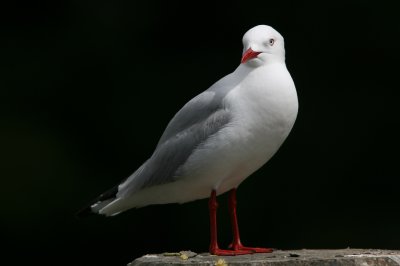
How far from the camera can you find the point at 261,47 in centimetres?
410

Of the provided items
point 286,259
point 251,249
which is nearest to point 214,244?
point 251,249

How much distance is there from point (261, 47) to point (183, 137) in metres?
0.52

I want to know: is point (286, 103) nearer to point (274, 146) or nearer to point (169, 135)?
point (274, 146)

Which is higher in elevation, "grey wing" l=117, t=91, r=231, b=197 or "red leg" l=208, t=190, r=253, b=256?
"grey wing" l=117, t=91, r=231, b=197

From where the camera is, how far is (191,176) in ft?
13.8

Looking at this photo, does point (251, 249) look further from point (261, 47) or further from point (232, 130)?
point (261, 47)

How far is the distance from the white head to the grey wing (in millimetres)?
221

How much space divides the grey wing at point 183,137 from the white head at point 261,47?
22cm

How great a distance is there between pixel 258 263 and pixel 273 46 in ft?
3.03

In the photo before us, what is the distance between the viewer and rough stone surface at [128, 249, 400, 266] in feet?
12.3

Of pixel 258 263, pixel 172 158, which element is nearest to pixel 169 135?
pixel 172 158

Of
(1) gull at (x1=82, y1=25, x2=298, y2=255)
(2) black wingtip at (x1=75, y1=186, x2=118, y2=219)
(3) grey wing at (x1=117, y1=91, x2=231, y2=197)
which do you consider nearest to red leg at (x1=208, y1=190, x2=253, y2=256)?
(1) gull at (x1=82, y1=25, x2=298, y2=255)

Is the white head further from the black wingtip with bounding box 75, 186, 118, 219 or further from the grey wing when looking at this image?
the black wingtip with bounding box 75, 186, 118, 219

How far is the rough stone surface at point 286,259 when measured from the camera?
3.76 metres
